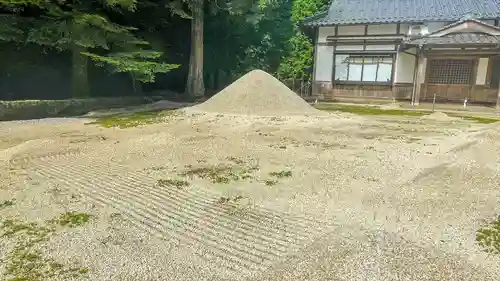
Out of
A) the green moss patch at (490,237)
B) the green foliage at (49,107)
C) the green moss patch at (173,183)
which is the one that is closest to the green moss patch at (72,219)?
the green moss patch at (173,183)

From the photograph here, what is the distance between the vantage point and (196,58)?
14.0 m

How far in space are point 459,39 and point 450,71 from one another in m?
1.89

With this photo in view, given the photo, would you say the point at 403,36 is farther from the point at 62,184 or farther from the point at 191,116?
the point at 62,184

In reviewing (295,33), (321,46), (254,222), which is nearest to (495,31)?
(321,46)

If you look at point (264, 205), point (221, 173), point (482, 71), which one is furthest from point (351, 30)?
point (264, 205)

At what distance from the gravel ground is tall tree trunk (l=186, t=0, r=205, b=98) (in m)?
8.24

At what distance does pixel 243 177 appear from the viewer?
4.02 meters

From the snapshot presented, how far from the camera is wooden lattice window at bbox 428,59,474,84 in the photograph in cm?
1438

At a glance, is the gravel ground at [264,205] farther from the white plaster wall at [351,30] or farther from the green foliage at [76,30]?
the white plaster wall at [351,30]

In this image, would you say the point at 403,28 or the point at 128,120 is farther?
the point at 403,28

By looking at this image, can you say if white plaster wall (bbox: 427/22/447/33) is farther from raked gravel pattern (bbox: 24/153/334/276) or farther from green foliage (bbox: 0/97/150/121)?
raked gravel pattern (bbox: 24/153/334/276)

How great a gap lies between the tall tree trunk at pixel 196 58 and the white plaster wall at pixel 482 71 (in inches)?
435

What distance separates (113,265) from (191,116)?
7667mm

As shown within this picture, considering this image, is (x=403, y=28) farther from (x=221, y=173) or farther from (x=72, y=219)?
(x=72, y=219)
